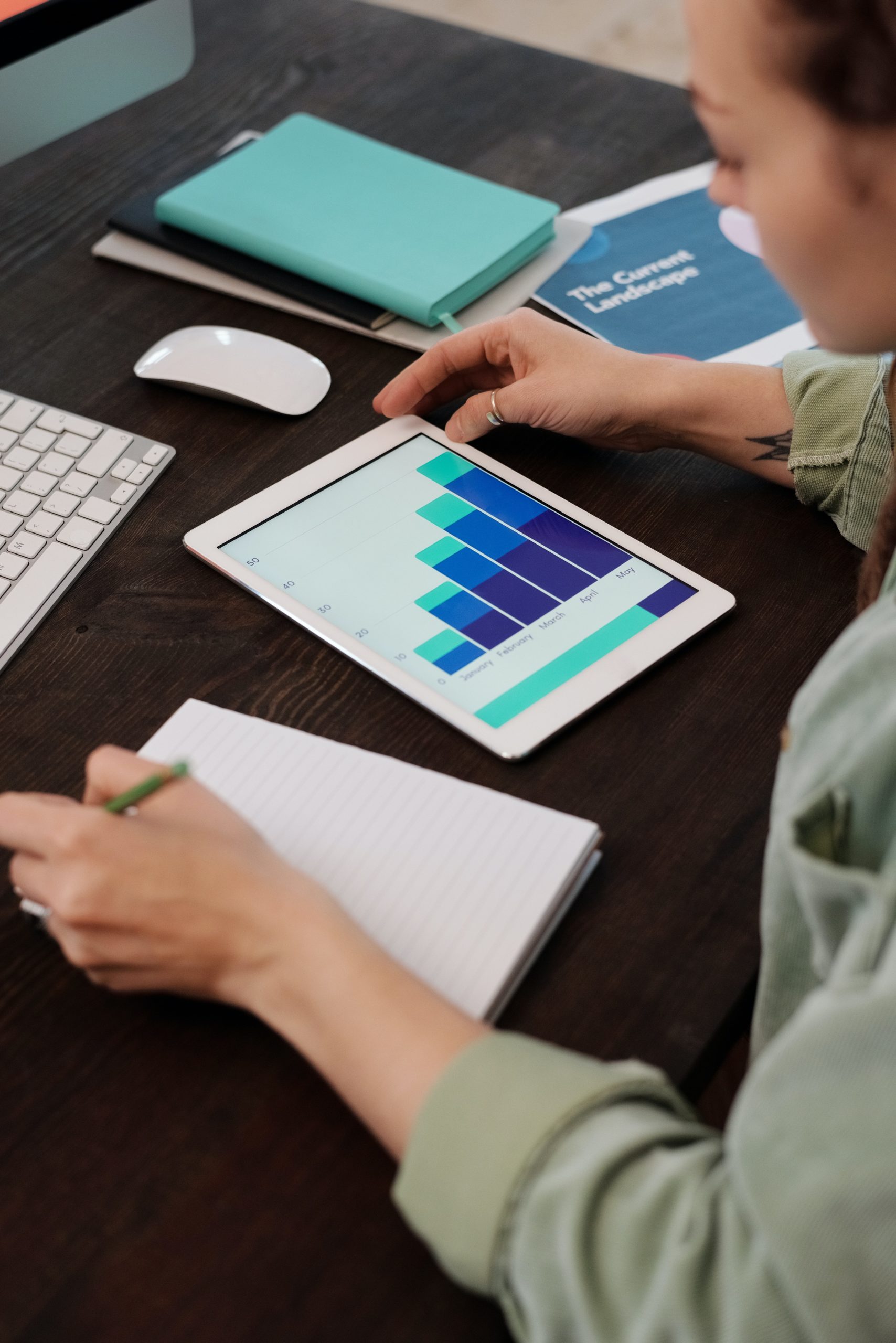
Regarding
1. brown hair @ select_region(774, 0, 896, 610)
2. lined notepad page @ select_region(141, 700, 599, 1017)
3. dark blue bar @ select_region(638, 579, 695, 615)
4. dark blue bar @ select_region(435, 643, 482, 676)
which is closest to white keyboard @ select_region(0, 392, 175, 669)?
lined notepad page @ select_region(141, 700, 599, 1017)

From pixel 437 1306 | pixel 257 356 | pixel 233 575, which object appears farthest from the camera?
pixel 257 356

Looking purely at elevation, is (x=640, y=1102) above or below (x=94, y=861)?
below

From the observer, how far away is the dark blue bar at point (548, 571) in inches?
29.5

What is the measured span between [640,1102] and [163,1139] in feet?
0.68

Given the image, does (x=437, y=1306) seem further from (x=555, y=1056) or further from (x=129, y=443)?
(x=129, y=443)

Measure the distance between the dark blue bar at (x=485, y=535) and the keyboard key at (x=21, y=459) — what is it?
0.30 meters

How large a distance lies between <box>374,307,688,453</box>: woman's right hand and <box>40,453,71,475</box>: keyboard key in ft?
0.74

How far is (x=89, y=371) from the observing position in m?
0.93

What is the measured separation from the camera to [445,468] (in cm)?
84

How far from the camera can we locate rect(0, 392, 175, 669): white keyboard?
76 centimetres

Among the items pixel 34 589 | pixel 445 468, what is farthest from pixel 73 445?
pixel 445 468

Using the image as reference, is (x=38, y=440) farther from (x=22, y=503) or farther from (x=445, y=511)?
(x=445, y=511)

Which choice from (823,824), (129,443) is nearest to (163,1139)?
(823,824)

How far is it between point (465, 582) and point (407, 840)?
205 mm
